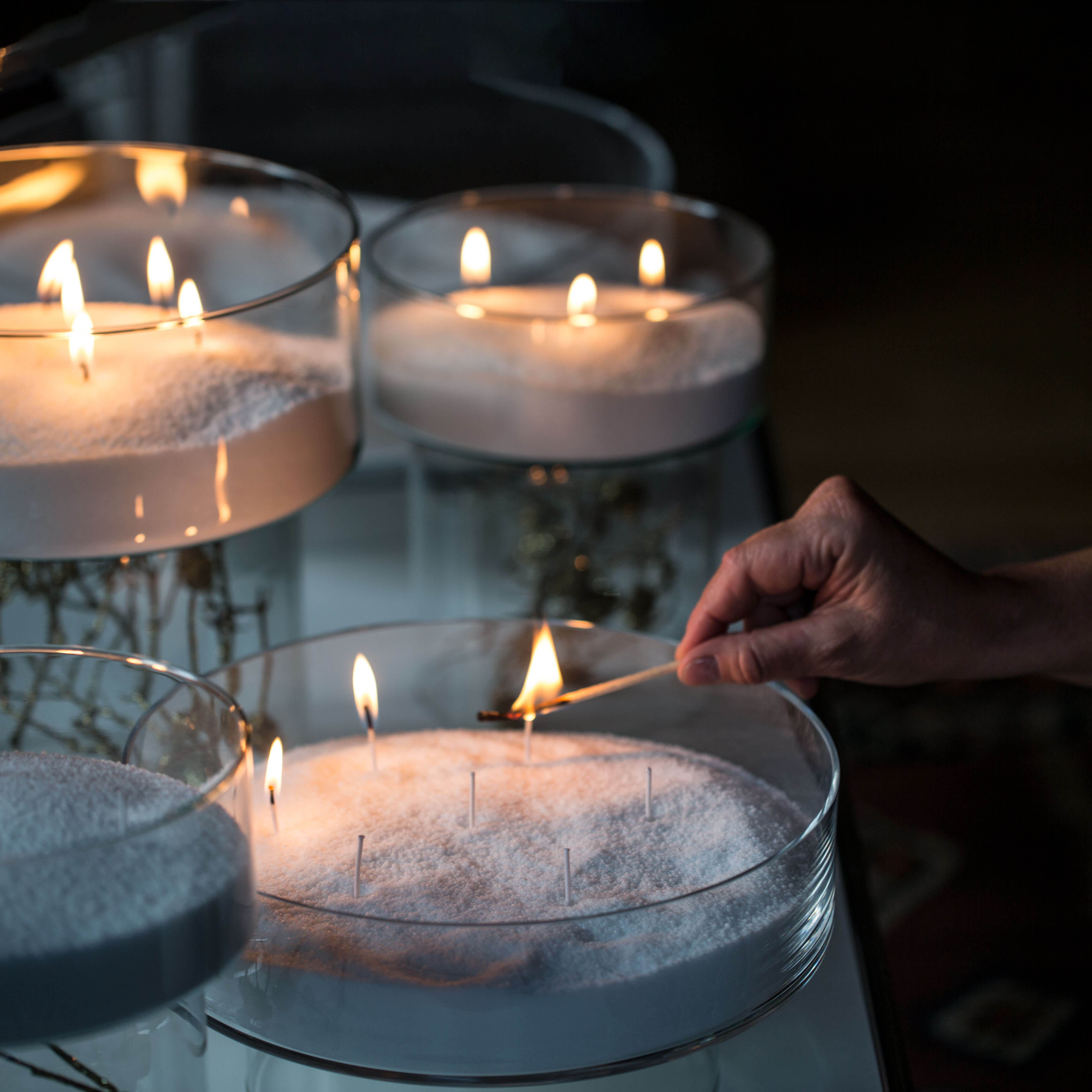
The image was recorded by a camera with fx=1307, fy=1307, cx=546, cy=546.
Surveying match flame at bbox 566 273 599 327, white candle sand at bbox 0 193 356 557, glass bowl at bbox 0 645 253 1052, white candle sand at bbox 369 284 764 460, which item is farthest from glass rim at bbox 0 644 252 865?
match flame at bbox 566 273 599 327

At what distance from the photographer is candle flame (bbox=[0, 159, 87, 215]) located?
2.41ft

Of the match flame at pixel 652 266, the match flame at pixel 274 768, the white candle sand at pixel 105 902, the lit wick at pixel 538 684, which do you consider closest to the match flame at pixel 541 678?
the lit wick at pixel 538 684

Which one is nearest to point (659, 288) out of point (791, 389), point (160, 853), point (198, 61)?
point (198, 61)

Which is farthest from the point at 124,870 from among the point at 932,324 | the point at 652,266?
the point at 932,324

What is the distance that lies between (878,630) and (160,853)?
1.26ft

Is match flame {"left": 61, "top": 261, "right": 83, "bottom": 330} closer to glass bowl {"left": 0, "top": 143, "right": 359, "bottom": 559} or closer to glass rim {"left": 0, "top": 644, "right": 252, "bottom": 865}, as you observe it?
glass bowl {"left": 0, "top": 143, "right": 359, "bottom": 559}

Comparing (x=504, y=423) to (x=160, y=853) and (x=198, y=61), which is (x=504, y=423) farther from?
(x=198, y=61)

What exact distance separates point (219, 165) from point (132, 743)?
0.42 metres

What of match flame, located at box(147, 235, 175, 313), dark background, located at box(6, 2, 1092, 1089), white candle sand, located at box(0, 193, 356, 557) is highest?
Result: match flame, located at box(147, 235, 175, 313)

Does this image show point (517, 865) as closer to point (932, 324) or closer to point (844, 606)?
point (844, 606)

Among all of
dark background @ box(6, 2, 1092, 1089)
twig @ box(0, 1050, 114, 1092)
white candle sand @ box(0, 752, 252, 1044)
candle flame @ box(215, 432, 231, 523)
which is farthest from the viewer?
dark background @ box(6, 2, 1092, 1089)

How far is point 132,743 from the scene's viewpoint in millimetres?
469

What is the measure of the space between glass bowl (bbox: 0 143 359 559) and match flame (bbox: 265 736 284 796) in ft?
0.39

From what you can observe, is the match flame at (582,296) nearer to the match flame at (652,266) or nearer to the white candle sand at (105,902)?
the match flame at (652,266)
